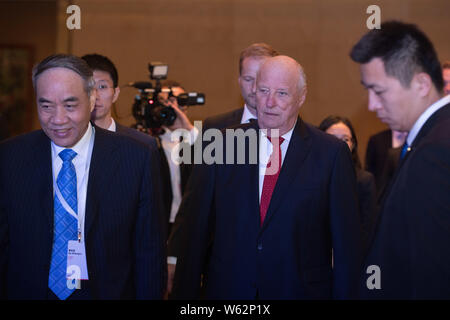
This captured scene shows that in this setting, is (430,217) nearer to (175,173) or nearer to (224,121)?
(224,121)

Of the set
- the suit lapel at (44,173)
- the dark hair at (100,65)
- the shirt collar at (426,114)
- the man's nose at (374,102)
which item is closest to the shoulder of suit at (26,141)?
the suit lapel at (44,173)

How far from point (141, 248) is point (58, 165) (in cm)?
45

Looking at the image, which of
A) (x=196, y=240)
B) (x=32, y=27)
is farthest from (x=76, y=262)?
(x=32, y=27)

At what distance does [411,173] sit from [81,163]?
1238mm

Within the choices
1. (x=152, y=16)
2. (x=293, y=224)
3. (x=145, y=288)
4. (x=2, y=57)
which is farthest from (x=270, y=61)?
(x=2, y=57)

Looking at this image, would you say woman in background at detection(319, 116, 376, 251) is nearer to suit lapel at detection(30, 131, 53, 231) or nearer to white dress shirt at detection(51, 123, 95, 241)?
white dress shirt at detection(51, 123, 95, 241)

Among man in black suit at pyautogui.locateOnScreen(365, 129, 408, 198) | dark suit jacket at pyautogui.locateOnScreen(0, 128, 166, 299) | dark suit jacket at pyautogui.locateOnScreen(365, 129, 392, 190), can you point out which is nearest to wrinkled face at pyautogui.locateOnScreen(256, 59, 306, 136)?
dark suit jacket at pyautogui.locateOnScreen(0, 128, 166, 299)

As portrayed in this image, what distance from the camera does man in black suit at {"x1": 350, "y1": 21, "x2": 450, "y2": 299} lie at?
5.17 feet

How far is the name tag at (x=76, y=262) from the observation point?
208 cm

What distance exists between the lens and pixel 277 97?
2.64m

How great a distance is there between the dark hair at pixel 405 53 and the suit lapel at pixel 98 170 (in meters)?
1.03

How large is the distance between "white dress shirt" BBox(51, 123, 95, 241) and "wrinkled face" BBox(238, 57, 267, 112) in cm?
130

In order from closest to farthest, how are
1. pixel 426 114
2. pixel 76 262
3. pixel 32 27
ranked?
pixel 426 114
pixel 76 262
pixel 32 27

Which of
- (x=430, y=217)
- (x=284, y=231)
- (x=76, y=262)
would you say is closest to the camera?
(x=430, y=217)
